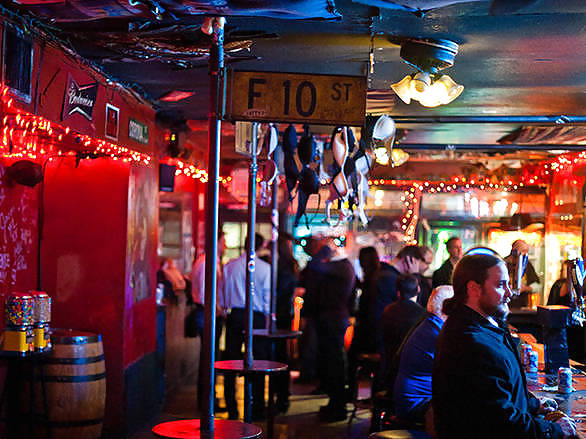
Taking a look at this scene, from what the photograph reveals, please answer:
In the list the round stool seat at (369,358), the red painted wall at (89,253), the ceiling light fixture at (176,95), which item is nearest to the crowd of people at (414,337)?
the round stool seat at (369,358)

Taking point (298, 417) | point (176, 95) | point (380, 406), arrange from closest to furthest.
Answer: point (380, 406) < point (176, 95) < point (298, 417)

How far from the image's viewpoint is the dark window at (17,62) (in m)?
4.55

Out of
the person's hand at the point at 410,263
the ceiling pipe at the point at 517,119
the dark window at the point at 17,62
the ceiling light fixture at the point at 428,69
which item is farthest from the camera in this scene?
the person's hand at the point at 410,263

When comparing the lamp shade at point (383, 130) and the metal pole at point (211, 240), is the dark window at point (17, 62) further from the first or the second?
the lamp shade at point (383, 130)

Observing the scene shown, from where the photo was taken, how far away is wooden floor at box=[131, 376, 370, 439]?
25.2ft

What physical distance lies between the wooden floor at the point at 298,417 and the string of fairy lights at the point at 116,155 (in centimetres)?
241

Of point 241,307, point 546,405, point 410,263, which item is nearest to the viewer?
point 546,405

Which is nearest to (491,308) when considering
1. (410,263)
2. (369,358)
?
(369,358)

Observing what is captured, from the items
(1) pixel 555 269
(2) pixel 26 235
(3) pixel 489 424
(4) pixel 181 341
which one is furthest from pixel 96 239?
(1) pixel 555 269

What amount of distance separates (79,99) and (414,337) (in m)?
2.79

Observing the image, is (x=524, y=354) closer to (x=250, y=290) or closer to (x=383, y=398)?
(x=383, y=398)

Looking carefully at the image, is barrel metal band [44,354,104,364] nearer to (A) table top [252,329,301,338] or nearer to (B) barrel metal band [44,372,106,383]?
(B) barrel metal band [44,372,106,383]

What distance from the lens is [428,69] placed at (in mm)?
5195

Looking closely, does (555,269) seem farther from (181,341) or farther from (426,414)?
(426,414)
